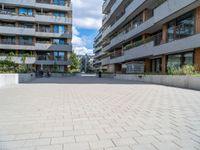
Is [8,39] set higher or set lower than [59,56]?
higher

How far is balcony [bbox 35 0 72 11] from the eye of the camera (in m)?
39.8

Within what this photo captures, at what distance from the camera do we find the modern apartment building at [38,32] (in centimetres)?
3838

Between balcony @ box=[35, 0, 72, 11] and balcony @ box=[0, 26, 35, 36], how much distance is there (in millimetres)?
6055

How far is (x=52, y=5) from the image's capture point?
40438mm

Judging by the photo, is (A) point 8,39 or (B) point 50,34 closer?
(A) point 8,39

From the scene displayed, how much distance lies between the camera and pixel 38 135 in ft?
12.8

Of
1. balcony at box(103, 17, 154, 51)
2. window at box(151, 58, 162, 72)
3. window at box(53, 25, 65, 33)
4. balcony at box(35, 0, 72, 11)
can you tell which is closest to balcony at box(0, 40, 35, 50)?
window at box(53, 25, 65, 33)

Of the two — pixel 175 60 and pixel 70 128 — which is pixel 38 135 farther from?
pixel 175 60

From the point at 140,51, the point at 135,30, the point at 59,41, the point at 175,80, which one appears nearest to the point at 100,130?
the point at 175,80

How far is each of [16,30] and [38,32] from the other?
4553mm

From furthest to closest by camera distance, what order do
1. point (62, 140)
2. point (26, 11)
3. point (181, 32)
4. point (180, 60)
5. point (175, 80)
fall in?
point (26, 11)
point (180, 60)
point (181, 32)
point (175, 80)
point (62, 140)

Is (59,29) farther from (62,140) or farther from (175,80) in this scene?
(62,140)

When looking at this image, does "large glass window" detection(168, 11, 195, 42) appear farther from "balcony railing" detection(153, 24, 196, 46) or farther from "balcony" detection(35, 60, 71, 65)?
"balcony" detection(35, 60, 71, 65)

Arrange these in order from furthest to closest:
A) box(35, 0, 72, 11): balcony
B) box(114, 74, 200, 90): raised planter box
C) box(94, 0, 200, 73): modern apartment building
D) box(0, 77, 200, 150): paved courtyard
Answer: box(35, 0, 72, 11): balcony → box(94, 0, 200, 73): modern apartment building → box(114, 74, 200, 90): raised planter box → box(0, 77, 200, 150): paved courtyard
